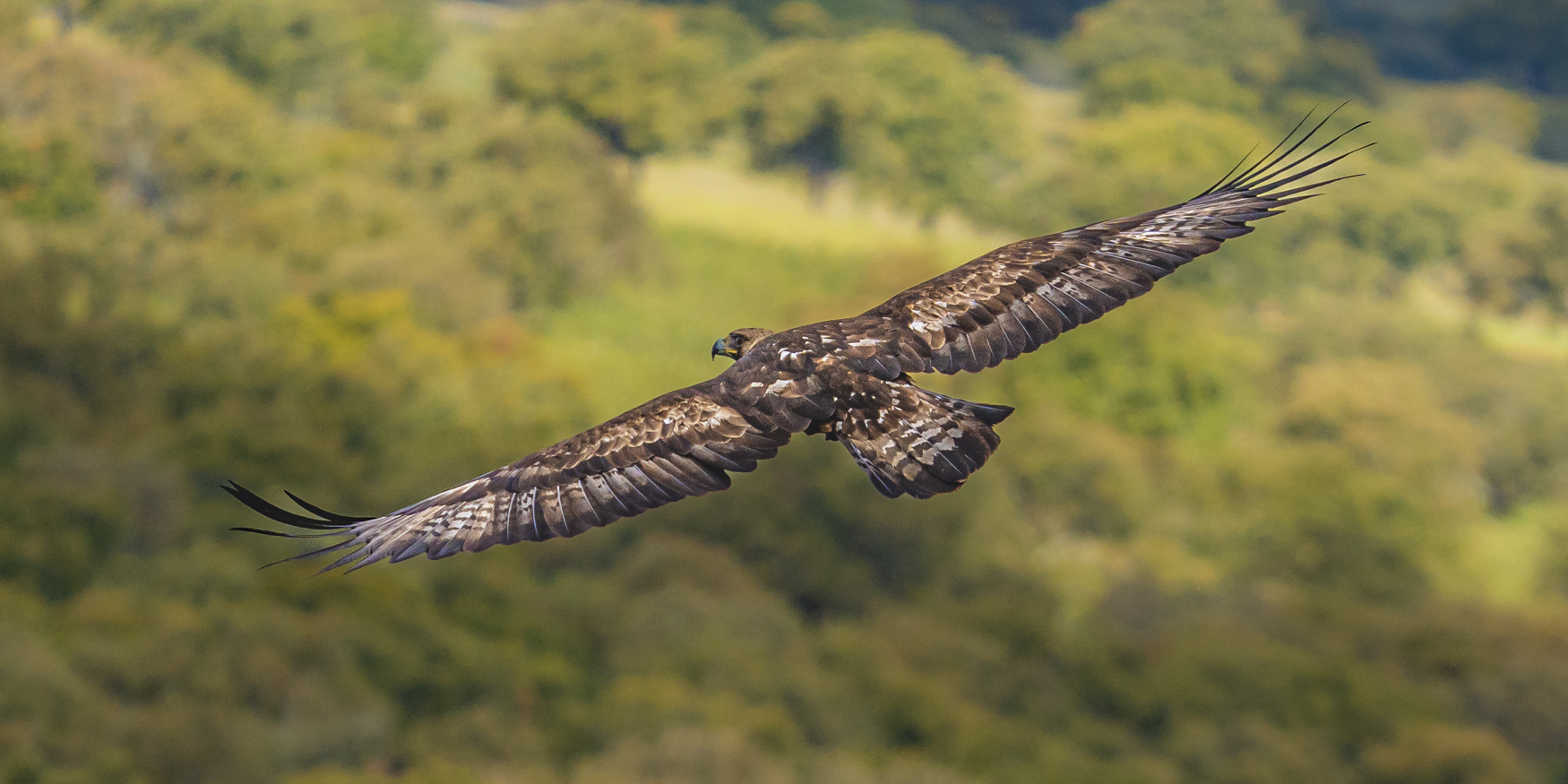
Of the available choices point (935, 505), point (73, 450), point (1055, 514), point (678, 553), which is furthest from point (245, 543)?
point (1055, 514)

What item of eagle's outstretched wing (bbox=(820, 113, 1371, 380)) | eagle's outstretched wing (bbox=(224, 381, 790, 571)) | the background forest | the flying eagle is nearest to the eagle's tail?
the flying eagle

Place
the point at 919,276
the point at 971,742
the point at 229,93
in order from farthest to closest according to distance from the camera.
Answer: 1. the point at 229,93
2. the point at 919,276
3. the point at 971,742

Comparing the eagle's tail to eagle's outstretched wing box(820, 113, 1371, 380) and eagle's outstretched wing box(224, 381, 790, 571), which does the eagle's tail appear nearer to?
eagle's outstretched wing box(820, 113, 1371, 380)

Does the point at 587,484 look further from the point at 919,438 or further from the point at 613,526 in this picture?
the point at 613,526

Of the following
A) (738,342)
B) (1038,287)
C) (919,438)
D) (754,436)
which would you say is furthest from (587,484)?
(1038,287)

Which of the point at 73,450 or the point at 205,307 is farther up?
the point at 205,307

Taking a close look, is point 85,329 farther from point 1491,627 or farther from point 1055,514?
point 1491,627
